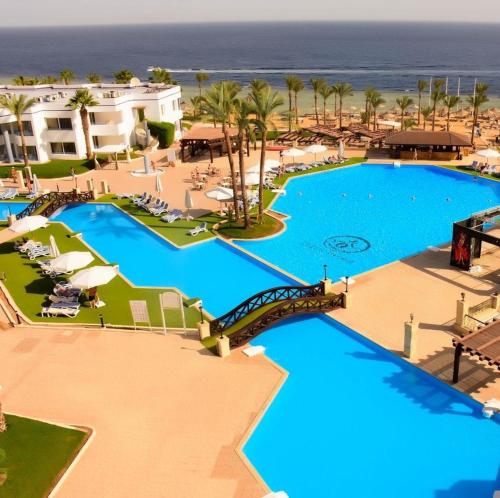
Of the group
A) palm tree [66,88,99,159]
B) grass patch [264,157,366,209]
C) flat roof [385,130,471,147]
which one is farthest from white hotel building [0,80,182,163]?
flat roof [385,130,471,147]

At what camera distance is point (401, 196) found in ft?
129

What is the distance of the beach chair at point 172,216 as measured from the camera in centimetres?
3531

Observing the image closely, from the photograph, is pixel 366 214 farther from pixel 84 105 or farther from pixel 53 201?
pixel 84 105

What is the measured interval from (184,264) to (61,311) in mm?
7877

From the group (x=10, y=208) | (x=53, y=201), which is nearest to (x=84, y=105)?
(x=10, y=208)

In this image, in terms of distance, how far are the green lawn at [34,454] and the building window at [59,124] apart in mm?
40510

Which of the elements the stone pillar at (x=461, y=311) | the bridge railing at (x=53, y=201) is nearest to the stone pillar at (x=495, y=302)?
the stone pillar at (x=461, y=311)

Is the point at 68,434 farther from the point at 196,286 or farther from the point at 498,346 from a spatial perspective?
the point at 498,346

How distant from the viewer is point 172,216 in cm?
3553

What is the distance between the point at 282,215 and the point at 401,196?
10231mm

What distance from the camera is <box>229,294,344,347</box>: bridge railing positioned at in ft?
68.5

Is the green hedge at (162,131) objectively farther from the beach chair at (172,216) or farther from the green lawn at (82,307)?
the green lawn at (82,307)

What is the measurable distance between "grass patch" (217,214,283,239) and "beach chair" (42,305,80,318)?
39.3 ft

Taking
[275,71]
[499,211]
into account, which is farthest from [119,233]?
[275,71]
